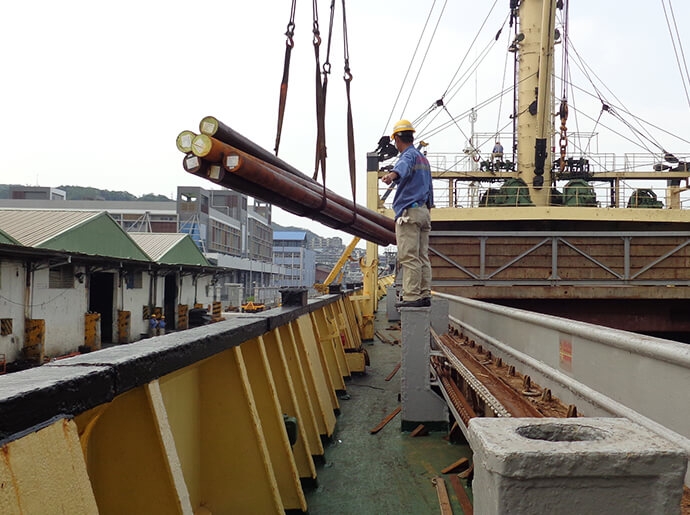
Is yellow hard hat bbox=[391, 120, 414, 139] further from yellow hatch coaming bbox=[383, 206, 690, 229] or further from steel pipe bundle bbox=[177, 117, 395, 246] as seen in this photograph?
yellow hatch coaming bbox=[383, 206, 690, 229]

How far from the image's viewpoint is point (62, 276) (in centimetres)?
1847

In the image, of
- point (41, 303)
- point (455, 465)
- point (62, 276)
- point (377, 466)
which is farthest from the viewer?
point (62, 276)

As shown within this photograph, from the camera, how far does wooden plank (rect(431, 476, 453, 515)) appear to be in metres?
3.28

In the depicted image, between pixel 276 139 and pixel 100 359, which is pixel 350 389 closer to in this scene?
pixel 276 139

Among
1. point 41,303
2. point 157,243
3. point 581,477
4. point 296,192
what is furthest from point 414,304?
point 157,243

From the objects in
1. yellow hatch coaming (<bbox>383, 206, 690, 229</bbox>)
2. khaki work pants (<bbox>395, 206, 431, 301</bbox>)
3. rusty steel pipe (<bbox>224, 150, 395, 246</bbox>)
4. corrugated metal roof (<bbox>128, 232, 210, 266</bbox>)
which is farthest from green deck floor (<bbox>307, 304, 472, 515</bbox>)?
corrugated metal roof (<bbox>128, 232, 210, 266</bbox>)

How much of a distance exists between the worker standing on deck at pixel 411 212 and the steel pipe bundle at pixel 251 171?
676 mm

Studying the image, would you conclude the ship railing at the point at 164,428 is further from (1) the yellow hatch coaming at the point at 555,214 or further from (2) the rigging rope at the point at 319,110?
(1) the yellow hatch coaming at the point at 555,214

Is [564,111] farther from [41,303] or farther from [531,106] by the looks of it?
[41,303]

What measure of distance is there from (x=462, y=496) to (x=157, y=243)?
30911 mm


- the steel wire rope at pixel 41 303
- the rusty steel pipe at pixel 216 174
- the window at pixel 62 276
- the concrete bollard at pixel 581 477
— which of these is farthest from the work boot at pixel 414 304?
the window at pixel 62 276

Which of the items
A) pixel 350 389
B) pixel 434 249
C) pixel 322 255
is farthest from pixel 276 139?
pixel 322 255

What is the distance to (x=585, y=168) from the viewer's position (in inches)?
739

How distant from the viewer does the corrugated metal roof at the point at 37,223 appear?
1947cm
